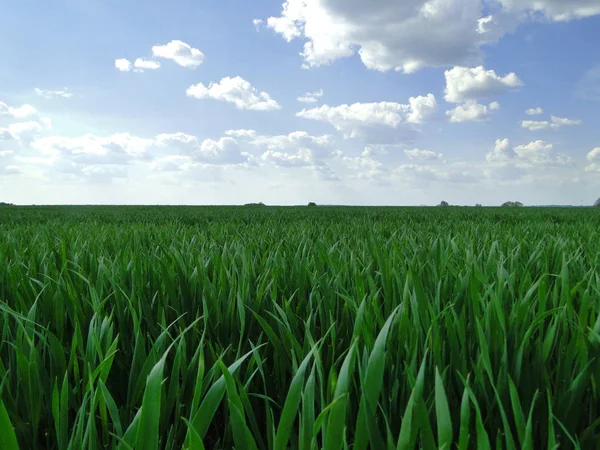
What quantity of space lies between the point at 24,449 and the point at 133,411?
0.18 meters

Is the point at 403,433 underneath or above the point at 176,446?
above

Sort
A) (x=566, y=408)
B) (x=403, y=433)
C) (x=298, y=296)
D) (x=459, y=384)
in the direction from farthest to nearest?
1. (x=298, y=296)
2. (x=459, y=384)
3. (x=566, y=408)
4. (x=403, y=433)

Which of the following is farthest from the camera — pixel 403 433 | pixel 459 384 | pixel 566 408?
pixel 459 384

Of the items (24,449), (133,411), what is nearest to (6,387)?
(24,449)

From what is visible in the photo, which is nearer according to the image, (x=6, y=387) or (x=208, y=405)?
(x=208, y=405)

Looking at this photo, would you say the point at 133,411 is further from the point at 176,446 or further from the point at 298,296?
the point at 298,296

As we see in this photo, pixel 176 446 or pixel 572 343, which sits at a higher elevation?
pixel 572 343

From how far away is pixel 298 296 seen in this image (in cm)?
140

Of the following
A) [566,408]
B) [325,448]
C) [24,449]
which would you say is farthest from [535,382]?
[24,449]

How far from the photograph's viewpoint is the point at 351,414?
71cm

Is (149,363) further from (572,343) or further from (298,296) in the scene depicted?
(572,343)

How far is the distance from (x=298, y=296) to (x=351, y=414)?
0.70m

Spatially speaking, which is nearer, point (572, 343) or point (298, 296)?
point (572, 343)

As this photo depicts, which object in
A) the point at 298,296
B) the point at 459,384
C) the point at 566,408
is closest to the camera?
the point at 566,408
